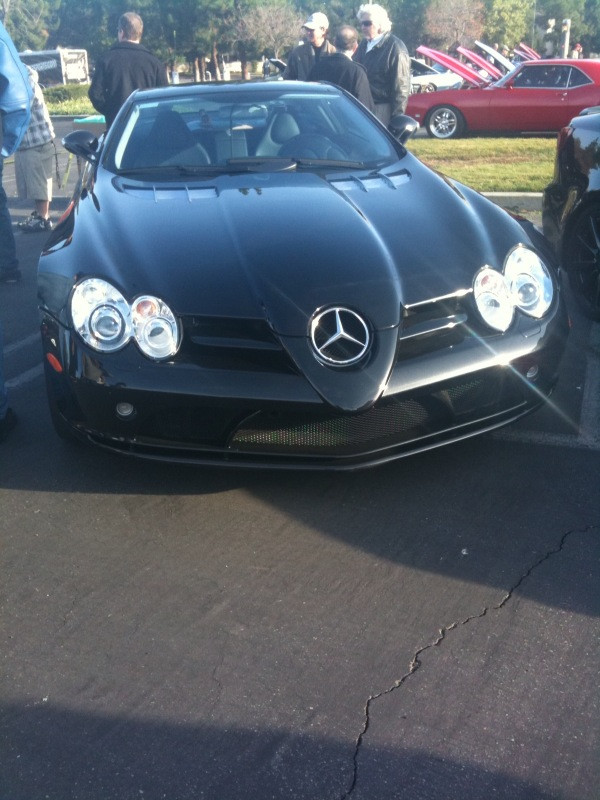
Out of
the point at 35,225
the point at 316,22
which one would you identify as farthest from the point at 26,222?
the point at 316,22

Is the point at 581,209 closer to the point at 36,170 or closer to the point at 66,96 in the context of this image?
the point at 36,170

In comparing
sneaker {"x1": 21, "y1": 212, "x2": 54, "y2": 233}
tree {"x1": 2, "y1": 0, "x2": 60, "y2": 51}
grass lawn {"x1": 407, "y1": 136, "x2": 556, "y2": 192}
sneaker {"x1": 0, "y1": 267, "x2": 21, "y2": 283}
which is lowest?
tree {"x1": 2, "y1": 0, "x2": 60, "y2": 51}

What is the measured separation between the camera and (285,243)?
3754mm

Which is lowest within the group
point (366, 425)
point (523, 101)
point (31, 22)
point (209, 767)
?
point (31, 22)

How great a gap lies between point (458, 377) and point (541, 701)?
1278mm

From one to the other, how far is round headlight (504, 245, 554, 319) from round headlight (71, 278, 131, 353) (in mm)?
1461

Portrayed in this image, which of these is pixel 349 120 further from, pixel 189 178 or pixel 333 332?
pixel 333 332

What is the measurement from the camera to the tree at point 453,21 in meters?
52.2

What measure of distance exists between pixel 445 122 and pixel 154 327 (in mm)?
15982

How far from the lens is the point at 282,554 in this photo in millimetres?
3250

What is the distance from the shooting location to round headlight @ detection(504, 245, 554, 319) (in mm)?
3744

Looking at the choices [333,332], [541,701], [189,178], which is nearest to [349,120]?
[189,178]

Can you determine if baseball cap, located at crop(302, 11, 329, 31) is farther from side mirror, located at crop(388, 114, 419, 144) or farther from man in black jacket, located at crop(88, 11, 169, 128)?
side mirror, located at crop(388, 114, 419, 144)

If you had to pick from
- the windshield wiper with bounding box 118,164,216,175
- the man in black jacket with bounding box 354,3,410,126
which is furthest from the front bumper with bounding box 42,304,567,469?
A: the man in black jacket with bounding box 354,3,410,126
